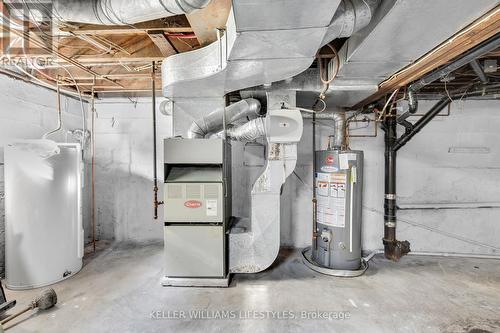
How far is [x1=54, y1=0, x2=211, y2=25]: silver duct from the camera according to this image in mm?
1273

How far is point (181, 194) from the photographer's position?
8.07ft

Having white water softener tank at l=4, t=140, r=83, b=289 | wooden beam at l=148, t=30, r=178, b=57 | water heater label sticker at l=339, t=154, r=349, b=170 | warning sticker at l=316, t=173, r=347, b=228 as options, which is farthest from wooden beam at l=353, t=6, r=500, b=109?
white water softener tank at l=4, t=140, r=83, b=289

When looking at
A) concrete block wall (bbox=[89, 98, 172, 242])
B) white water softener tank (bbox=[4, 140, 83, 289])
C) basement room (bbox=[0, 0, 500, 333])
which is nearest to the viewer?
basement room (bbox=[0, 0, 500, 333])

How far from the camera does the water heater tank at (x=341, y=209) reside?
2.74 m

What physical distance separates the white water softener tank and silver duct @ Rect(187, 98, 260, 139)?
→ 1398 millimetres

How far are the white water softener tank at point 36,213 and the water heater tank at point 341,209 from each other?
2855 millimetres

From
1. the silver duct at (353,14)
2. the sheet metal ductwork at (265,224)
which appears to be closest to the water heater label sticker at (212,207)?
the sheet metal ductwork at (265,224)

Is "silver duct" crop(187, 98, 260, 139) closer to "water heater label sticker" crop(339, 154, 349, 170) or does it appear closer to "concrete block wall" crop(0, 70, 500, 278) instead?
"concrete block wall" crop(0, 70, 500, 278)

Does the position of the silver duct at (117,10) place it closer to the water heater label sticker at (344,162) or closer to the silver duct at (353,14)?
the silver duct at (353,14)
